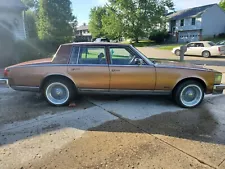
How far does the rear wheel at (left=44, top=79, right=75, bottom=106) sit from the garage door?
40.1 metres

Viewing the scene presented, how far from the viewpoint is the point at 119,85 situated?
175 inches

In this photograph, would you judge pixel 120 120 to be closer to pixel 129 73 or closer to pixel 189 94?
pixel 129 73

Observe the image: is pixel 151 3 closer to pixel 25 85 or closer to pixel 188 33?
pixel 188 33

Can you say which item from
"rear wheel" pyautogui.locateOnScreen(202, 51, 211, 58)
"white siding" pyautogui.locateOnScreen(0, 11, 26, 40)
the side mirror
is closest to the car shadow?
the side mirror

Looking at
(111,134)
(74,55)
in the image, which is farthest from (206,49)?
(111,134)

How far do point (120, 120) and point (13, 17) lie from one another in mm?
14312

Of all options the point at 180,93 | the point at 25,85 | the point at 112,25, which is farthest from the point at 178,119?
the point at 112,25

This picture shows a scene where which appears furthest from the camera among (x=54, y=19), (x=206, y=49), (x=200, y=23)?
(x=200, y=23)

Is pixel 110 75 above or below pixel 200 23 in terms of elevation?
below

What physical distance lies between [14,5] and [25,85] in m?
12.4

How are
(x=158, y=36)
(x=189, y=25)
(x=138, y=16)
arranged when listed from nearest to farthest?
(x=138, y=16), (x=158, y=36), (x=189, y=25)

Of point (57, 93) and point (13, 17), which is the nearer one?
point (57, 93)

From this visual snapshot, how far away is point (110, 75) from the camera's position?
4375 millimetres

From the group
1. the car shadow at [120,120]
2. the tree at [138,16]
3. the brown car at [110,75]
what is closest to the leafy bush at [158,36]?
the tree at [138,16]
